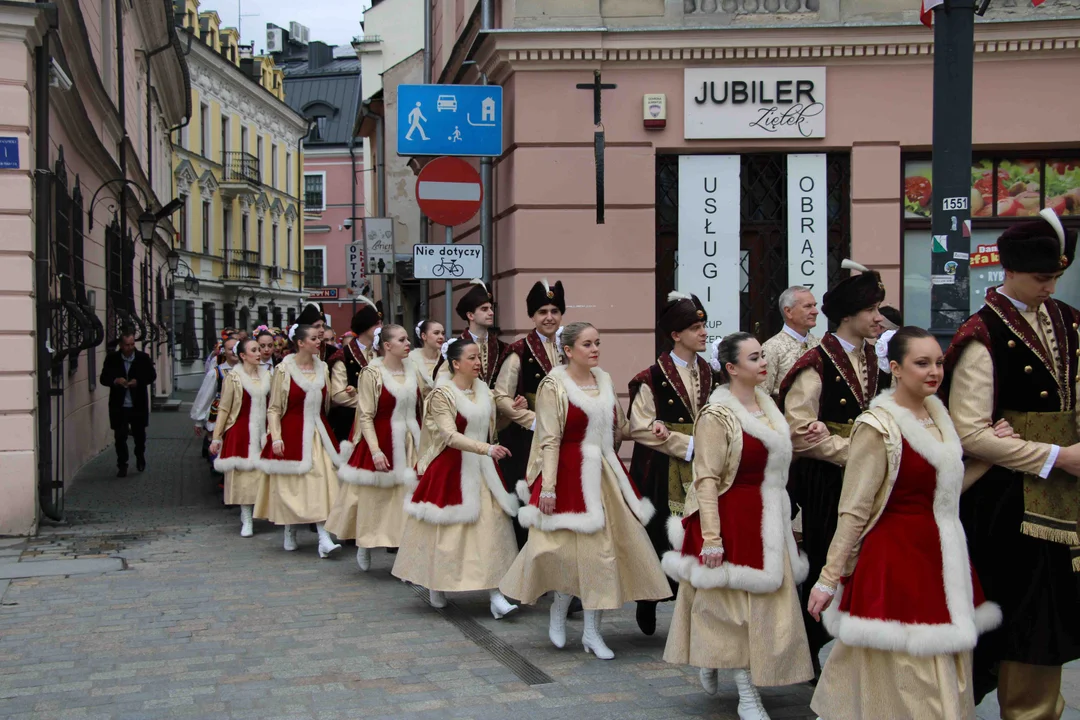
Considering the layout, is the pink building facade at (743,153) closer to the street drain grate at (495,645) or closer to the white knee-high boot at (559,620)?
the street drain grate at (495,645)

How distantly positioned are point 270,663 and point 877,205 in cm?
813

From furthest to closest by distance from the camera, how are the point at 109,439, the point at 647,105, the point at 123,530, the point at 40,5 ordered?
1. the point at 109,439
2. the point at 647,105
3. the point at 123,530
4. the point at 40,5

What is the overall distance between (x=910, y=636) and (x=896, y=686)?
0.67ft

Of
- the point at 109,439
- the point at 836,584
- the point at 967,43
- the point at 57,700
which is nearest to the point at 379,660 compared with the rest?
the point at 57,700

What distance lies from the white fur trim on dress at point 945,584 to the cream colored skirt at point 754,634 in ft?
2.32

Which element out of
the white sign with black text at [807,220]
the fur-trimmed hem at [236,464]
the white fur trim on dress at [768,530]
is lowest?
the fur-trimmed hem at [236,464]

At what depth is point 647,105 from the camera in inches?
476

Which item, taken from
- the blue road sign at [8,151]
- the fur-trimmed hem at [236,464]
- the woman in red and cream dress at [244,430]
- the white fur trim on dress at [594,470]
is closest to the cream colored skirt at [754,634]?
the white fur trim on dress at [594,470]

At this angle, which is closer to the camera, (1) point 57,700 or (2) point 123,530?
(1) point 57,700

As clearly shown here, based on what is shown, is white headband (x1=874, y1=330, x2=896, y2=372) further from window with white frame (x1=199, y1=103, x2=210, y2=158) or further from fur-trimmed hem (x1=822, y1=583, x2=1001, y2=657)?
window with white frame (x1=199, y1=103, x2=210, y2=158)

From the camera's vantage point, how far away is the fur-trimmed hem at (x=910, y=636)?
4312 mm

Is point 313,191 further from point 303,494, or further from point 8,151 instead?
point 303,494

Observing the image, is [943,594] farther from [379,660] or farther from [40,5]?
[40,5]

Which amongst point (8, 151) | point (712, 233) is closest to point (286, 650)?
point (8, 151)
